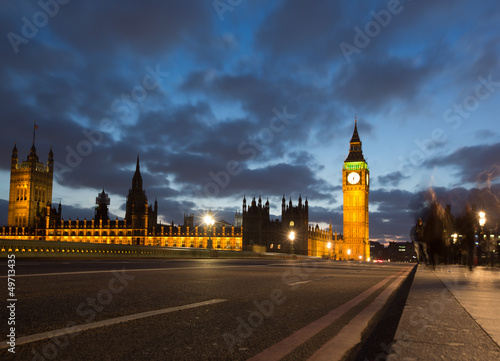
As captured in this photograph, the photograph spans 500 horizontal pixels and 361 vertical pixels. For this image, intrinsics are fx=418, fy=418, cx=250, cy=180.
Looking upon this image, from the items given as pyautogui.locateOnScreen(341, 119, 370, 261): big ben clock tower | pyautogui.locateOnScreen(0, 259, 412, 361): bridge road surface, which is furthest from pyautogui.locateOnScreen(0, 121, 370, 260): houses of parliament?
pyautogui.locateOnScreen(0, 259, 412, 361): bridge road surface

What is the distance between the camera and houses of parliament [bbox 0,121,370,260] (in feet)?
365

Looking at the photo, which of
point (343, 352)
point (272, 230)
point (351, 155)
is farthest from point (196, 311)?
A: point (351, 155)

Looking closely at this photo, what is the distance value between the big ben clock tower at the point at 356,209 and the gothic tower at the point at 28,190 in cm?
11023

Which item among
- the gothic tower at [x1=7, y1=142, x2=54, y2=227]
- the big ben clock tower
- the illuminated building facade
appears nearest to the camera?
the illuminated building facade

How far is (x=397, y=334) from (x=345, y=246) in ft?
432

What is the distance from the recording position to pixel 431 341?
3.61 m

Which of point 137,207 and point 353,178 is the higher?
point 353,178

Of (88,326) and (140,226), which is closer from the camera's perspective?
(88,326)

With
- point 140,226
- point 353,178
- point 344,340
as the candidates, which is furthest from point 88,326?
point 353,178

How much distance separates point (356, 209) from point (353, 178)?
10432 millimetres

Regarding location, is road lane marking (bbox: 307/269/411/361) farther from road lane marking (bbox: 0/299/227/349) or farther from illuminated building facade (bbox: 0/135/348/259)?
illuminated building facade (bbox: 0/135/348/259)

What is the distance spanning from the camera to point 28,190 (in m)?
162

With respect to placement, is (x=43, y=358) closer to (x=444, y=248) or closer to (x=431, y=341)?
(x=431, y=341)

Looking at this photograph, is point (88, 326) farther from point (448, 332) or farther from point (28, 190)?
point (28, 190)
